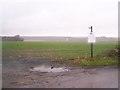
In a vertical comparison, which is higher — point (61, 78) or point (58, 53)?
point (58, 53)

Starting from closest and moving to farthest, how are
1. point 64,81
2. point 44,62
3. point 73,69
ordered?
1. point 64,81
2. point 73,69
3. point 44,62

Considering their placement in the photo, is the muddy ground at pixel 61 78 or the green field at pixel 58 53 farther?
the green field at pixel 58 53

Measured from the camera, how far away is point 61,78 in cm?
1094

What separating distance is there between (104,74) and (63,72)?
1.90m

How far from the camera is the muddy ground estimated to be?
32.2 ft

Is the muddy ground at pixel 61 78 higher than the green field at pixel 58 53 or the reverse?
the reverse

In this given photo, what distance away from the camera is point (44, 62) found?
15.6 metres

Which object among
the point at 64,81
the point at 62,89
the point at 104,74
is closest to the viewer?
the point at 62,89

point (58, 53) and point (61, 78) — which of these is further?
point (58, 53)

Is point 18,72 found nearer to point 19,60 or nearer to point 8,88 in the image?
point 8,88

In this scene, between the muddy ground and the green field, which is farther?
the green field

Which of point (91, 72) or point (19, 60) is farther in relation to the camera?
point (19, 60)

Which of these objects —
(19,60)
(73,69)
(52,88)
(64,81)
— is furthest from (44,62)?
(52,88)

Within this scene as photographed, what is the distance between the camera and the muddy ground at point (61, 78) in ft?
32.2
